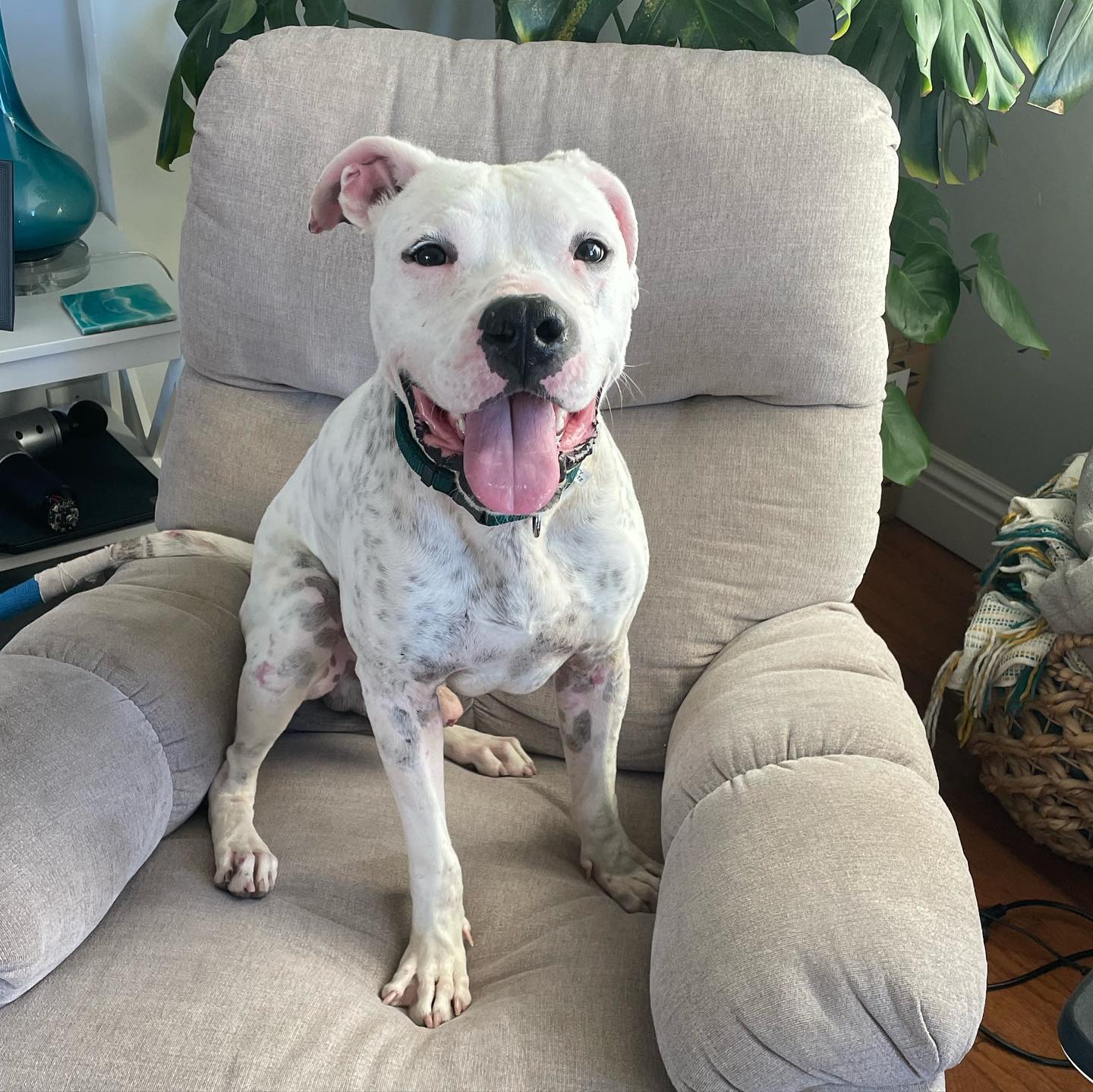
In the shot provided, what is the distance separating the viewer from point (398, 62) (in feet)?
4.52

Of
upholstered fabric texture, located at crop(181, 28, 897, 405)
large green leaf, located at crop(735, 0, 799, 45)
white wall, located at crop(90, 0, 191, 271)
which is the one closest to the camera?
upholstered fabric texture, located at crop(181, 28, 897, 405)

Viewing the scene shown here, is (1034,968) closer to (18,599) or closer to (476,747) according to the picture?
(476,747)

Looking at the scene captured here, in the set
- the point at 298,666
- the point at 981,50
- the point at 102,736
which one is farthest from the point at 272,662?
the point at 981,50

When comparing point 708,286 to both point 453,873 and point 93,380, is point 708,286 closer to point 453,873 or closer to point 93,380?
point 453,873

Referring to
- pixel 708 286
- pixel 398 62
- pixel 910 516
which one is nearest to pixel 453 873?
pixel 708 286

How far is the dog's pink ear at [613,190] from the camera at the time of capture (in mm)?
995

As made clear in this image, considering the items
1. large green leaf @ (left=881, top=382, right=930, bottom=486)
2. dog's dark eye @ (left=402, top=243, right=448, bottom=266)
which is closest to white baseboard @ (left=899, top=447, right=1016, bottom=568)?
large green leaf @ (left=881, top=382, right=930, bottom=486)

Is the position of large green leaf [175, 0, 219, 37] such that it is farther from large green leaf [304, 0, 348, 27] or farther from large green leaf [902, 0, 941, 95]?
large green leaf [902, 0, 941, 95]

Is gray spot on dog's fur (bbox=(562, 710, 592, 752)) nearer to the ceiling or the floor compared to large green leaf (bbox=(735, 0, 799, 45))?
nearer to the floor

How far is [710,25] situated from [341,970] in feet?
4.41

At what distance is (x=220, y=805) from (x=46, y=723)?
24cm

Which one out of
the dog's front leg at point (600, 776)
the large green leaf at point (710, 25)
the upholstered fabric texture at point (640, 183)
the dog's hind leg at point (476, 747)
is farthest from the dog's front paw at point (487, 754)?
the large green leaf at point (710, 25)

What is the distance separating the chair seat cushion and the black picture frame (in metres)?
0.84

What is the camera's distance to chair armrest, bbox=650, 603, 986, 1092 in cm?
84
